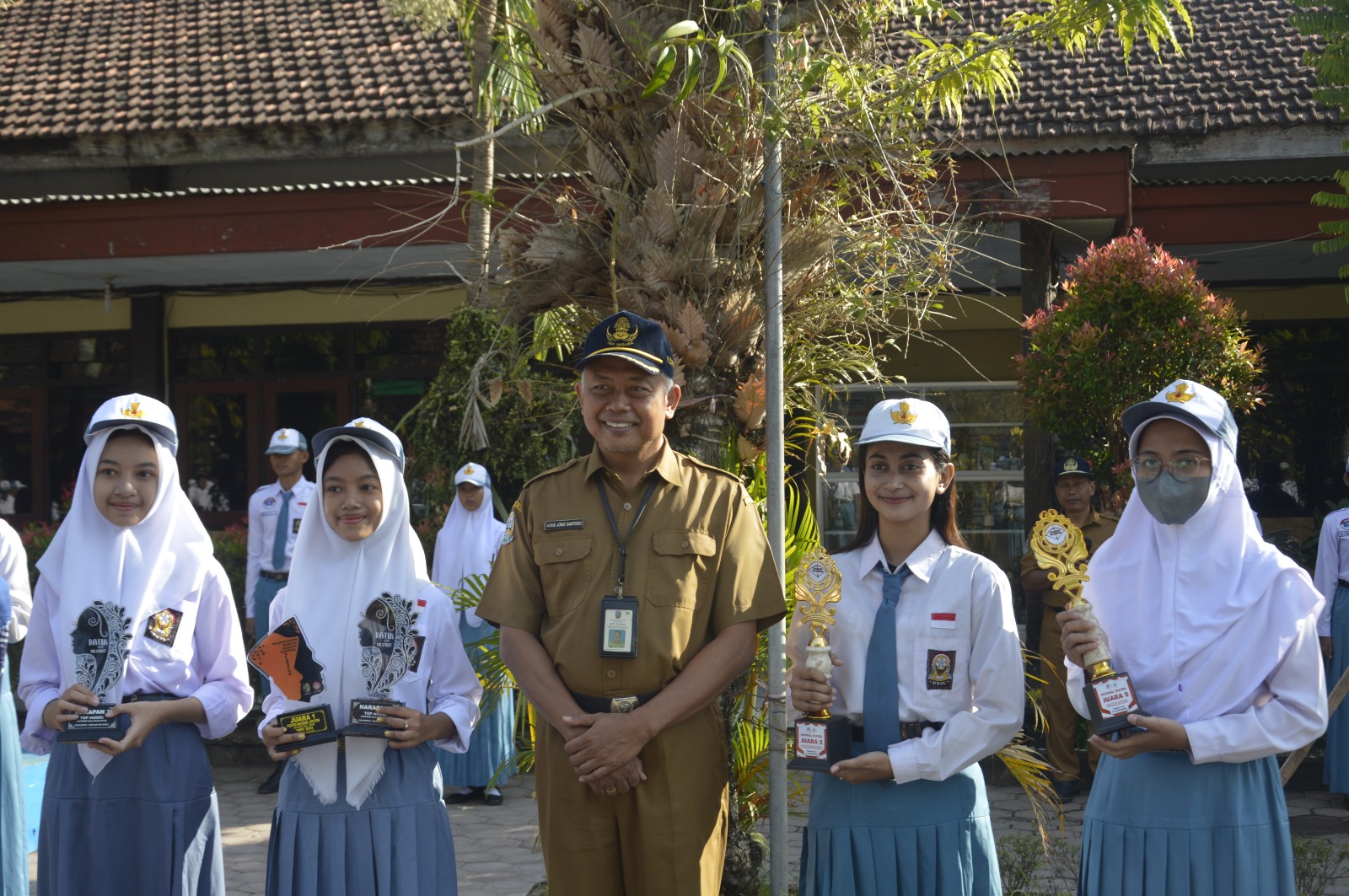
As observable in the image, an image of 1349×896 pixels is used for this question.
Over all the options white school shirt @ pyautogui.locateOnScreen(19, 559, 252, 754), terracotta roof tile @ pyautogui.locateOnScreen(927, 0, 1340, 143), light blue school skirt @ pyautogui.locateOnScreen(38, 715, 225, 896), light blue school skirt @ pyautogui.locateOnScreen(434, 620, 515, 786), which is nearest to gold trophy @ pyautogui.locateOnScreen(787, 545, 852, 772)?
white school shirt @ pyautogui.locateOnScreen(19, 559, 252, 754)

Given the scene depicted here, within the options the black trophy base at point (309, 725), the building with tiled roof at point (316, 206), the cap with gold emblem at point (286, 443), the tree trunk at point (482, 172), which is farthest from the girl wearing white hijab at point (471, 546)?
the black trophy base at point (309, 725)

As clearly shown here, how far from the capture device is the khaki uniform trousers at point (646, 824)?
3.27 meters

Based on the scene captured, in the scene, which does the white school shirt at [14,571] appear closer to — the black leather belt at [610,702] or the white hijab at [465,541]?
A: the black leather belt at [610,702]

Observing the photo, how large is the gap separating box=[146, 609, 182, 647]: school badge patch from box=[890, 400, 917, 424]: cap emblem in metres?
2.26

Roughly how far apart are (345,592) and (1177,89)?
11.5m

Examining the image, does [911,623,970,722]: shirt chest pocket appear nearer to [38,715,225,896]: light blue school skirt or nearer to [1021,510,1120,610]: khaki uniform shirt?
[38,715,225,896]: light blue school skirt

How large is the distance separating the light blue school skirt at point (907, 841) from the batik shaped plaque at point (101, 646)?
2128 mm

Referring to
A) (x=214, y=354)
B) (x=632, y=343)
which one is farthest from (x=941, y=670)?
(x=214, y=354)

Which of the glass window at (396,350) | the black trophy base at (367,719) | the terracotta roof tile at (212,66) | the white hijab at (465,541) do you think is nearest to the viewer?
the black trophy base at (367,719)

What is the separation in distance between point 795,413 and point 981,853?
2545 millimetres

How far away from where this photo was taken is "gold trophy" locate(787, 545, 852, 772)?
3.19 m

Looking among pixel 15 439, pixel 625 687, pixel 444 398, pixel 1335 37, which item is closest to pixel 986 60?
pixel 625 687

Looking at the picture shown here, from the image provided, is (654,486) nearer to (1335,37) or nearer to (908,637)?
(908,637)

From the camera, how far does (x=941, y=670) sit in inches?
129
